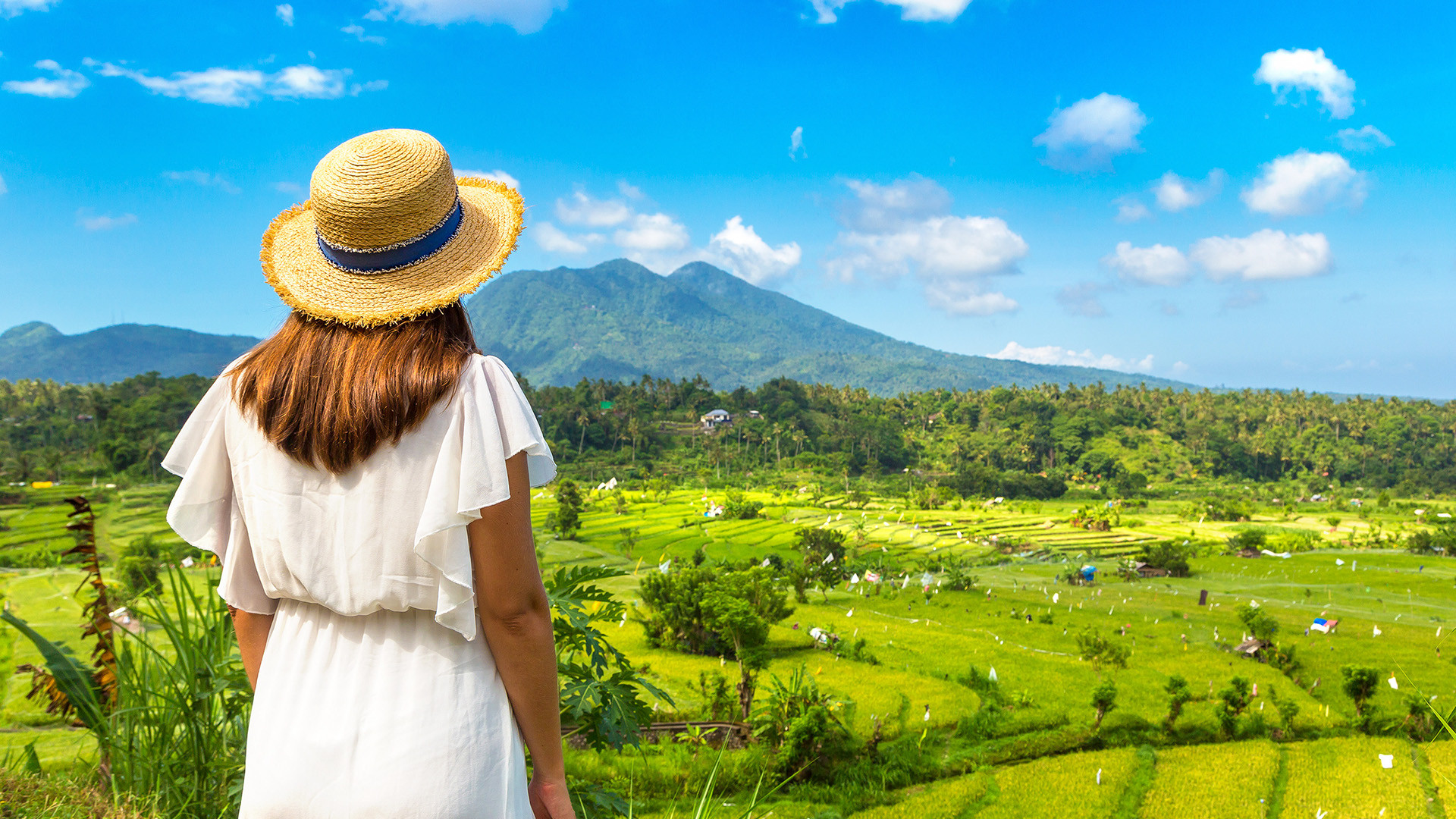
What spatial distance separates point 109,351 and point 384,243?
87.0 meters

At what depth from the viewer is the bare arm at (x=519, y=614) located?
789mm

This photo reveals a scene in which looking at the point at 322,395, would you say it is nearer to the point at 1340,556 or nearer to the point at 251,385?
the point at 251,385

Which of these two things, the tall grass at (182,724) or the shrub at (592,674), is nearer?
the shrub at (592,674)

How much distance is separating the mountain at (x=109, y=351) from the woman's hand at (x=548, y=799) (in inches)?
2550

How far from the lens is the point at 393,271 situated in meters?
0.84

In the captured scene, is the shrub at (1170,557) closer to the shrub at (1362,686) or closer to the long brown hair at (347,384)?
the shrub at (1362,686)

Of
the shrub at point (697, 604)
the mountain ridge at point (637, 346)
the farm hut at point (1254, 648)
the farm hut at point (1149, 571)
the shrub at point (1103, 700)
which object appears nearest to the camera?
the shrub at point (1103, 700)

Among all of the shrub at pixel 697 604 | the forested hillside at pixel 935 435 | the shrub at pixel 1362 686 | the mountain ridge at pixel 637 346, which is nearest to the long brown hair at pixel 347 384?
the shrub at pixel 697 604

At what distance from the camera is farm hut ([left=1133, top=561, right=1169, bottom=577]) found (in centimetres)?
1653

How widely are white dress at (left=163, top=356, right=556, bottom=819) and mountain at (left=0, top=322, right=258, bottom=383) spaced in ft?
212

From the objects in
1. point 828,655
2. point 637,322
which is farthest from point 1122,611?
point 637,322

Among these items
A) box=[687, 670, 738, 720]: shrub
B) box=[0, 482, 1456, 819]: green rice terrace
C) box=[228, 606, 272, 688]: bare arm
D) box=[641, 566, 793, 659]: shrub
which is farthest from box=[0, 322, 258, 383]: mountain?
box=[228, 606, 272, 688]: bare arm

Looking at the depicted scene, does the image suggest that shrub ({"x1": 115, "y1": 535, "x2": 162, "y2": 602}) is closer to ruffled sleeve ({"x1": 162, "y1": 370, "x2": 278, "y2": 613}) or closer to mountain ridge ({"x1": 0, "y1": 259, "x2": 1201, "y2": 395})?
ruffled sleeve ({"x1": 162, "y1": 370, "x2": 278, "y2": 613})

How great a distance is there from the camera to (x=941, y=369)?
86812 millimetres
